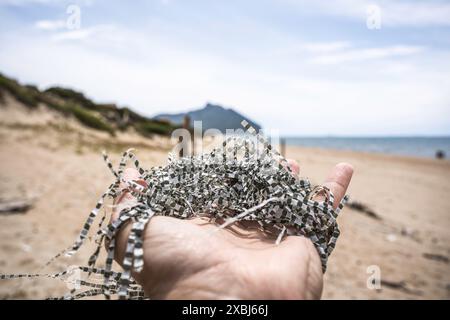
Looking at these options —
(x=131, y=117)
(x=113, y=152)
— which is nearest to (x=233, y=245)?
(x=113, y=152)

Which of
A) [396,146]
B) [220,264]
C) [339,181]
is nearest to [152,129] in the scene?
[339,181]

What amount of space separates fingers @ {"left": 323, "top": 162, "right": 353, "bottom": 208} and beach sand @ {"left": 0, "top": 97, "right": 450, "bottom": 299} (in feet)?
11.4

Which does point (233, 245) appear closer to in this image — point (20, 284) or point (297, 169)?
point (297, 169)

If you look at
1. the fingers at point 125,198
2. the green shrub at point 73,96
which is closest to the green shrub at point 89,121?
the green shrub at point 73,96

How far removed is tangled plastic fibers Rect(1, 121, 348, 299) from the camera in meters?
1.69

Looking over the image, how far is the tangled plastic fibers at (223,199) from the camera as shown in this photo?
1.69 meters

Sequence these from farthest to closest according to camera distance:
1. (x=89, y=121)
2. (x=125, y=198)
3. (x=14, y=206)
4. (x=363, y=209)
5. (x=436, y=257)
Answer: (x=89, y=121) → (x=363, y=209) → (x=436, y=257) → (x=14, y=206) → (x=125, y=198)

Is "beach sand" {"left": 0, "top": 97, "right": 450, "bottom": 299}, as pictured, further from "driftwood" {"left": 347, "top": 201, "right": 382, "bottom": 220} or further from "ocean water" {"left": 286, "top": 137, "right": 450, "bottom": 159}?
"ocean water" {"left": 286, "top": 137, "right": 450, "bottom": 159}

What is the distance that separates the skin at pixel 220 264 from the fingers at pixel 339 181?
677 millimetres

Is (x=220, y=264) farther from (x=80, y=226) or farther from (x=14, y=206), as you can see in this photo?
(x=14, y=206)

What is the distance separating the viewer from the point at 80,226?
6.48 meters

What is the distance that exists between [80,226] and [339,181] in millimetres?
5476
